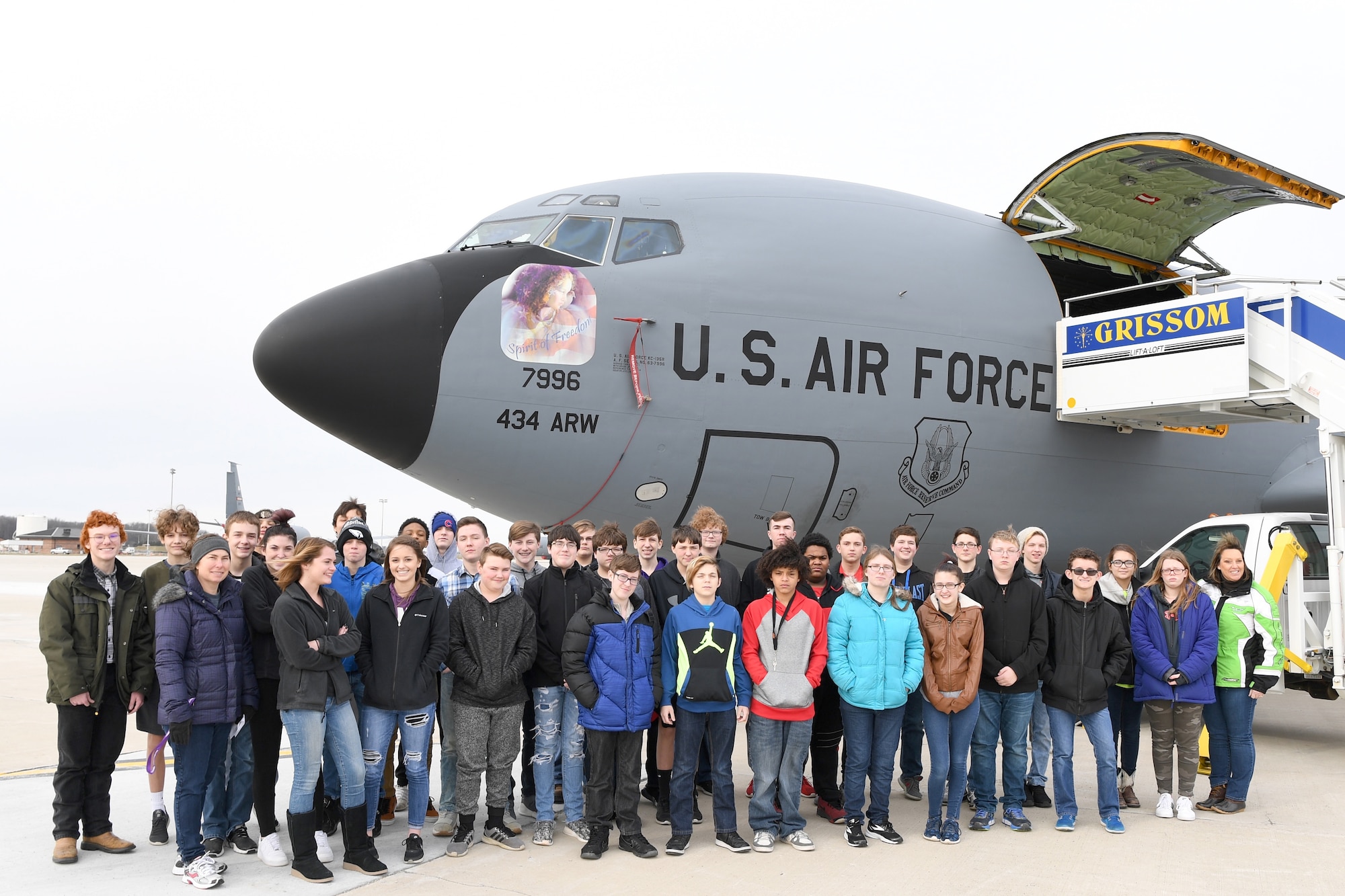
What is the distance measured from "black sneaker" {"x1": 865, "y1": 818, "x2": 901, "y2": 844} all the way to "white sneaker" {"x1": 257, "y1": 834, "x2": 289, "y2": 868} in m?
3.32

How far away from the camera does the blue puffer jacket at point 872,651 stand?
5891 millimetres

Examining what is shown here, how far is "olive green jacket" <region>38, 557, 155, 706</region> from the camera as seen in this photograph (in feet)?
18.0

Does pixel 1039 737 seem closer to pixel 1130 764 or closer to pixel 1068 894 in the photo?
pixel 1130 764

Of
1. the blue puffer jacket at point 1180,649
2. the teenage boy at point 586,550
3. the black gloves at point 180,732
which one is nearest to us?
the black gloves at point 180,732

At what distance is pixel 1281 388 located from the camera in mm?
8828

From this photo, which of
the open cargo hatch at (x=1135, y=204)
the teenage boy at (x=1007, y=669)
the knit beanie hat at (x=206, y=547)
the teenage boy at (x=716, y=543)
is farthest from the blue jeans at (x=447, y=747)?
the open cargo hatch at (x=1135, y=204)

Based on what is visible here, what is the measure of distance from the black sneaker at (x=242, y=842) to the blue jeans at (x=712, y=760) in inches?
94.6

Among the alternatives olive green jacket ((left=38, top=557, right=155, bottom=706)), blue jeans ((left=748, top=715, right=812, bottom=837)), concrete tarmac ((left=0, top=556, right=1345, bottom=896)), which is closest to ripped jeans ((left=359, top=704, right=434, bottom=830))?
concrete tarmac ((left=0, top=556, right=1345, bottom=896))

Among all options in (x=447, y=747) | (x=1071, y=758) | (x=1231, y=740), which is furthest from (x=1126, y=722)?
(x=447, y=747)

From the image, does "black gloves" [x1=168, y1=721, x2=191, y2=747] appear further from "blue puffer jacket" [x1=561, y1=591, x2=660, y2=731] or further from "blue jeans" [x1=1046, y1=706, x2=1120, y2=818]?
"blue jeans" [x1=1046, y1=706, x2=1120, y2=818]

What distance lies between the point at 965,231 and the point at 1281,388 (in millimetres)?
3198

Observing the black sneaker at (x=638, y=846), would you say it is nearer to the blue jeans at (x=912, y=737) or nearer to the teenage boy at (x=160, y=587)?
the blue jeans at (x=912, y=737)

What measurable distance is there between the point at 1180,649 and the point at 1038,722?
106cm

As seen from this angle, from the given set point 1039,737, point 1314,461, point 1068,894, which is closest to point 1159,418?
point 1314,461
